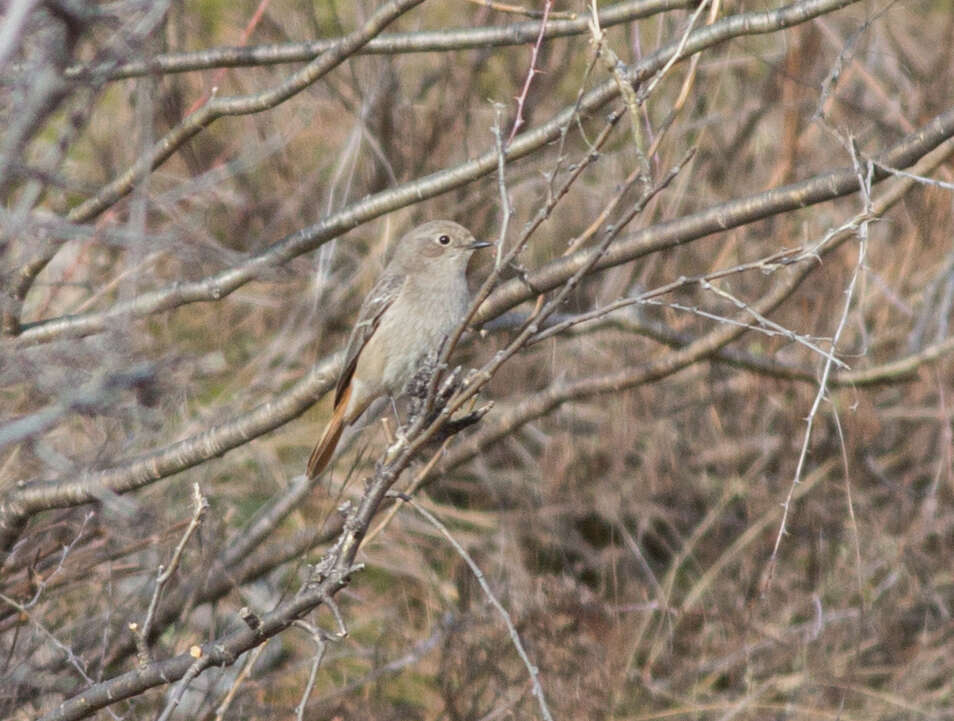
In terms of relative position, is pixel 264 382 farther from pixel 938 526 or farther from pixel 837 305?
pixel 938 526

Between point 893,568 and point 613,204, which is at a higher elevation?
point 613,204

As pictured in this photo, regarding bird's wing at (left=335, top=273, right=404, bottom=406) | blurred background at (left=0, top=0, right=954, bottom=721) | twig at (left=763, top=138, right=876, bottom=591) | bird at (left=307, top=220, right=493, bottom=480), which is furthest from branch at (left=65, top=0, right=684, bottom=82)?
twig at (left=763, top=138, right=876, bottom=591)

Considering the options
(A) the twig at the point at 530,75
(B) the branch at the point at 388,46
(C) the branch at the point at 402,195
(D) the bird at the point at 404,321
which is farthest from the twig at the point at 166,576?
(D) the bird at the point at 404,321

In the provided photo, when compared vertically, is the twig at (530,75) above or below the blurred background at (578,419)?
above

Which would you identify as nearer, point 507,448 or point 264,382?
point 264,382

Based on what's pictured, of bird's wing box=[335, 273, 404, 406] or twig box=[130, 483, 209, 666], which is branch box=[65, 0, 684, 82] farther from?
twig box=[130, 483, 209, 666]

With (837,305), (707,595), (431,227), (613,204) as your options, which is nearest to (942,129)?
(613,204)

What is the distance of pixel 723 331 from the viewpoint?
198 inches

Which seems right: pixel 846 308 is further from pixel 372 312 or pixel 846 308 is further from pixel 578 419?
pixel 578 419

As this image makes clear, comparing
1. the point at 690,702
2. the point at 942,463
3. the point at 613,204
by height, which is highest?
the point at 613,204

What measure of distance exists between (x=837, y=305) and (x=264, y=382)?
320 centimetres

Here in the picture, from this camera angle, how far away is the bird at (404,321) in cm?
536

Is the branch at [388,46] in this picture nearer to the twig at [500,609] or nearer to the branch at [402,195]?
the branch at [402,195]

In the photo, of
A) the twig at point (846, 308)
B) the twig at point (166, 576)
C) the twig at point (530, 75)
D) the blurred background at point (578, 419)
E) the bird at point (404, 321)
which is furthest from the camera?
the blurred background at point (578, 419)
